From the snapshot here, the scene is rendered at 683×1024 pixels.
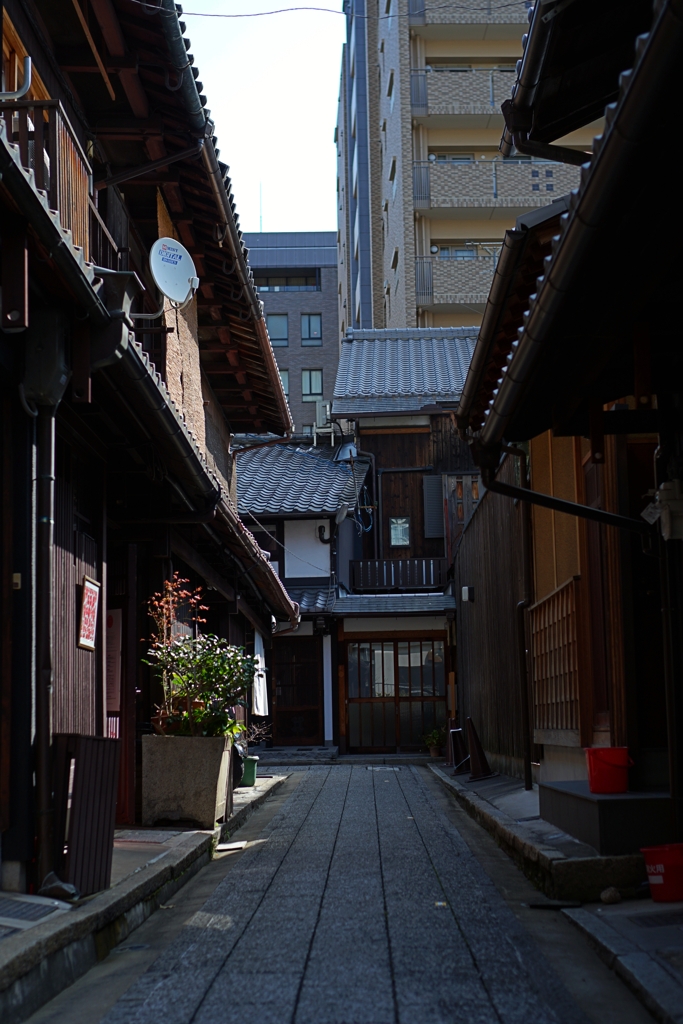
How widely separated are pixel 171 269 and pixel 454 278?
1043 inches

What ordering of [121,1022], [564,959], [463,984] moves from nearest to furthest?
[121,1022]
[463,984]
[564,959]

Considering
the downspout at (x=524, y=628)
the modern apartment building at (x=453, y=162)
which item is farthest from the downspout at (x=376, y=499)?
the downspout at (x=524, y=628)

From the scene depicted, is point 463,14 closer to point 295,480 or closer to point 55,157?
point 295,480

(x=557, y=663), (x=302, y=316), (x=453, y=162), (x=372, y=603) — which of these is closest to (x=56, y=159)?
(x=557, y=663)

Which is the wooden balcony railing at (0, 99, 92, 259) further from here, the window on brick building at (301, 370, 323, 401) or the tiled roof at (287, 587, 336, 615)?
the window on brick building at (301, 370, 323, 401)

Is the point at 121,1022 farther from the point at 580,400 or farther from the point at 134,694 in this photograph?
the point at 134,694

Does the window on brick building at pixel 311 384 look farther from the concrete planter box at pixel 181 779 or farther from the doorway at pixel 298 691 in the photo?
the concrete planter box at pixel 181 779

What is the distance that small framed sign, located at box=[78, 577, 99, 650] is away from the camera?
344 inches

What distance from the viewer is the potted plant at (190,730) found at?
10.6 metres

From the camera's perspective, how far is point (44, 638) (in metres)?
6.72

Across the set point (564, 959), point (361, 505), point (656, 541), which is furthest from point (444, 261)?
point (564, 959)

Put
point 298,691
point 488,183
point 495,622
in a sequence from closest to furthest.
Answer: point 495,622 → point 298,691 → point 488,183

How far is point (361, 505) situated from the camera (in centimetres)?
2953

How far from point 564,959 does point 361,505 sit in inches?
944
